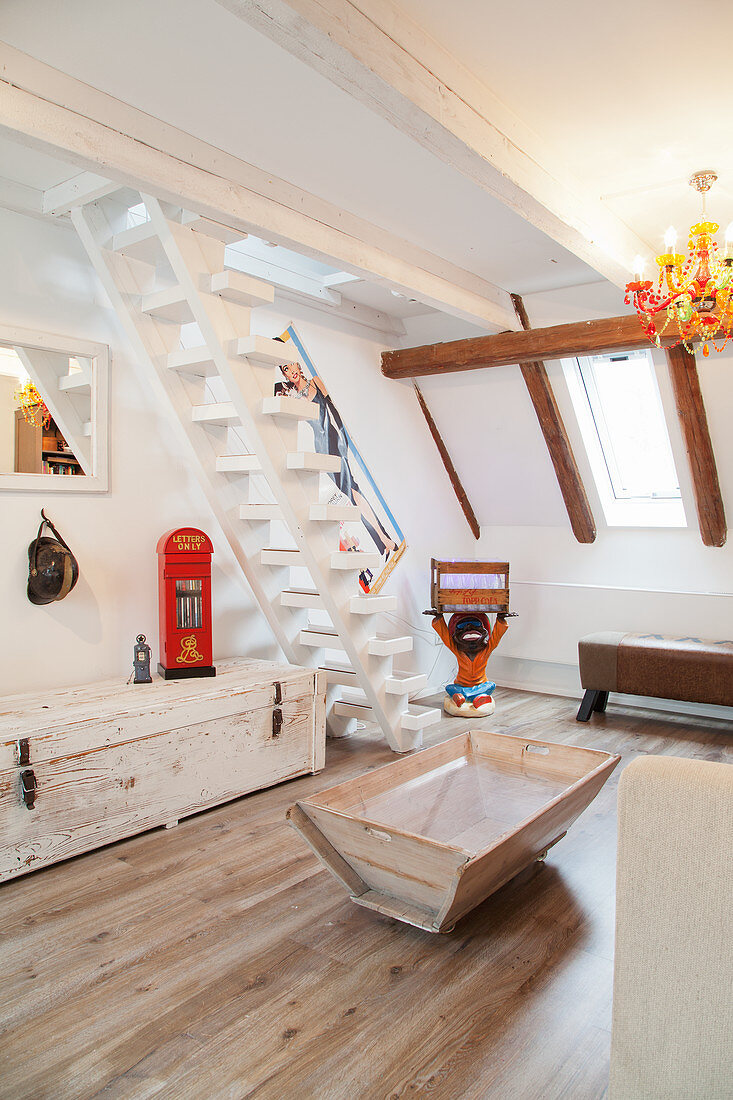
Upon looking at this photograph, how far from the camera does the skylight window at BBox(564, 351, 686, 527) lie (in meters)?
5.25

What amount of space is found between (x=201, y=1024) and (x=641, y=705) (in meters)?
4.07

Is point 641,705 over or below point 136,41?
below

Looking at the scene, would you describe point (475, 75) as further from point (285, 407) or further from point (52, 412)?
point (52, 412)

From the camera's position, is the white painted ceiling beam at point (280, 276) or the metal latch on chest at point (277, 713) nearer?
the metal latch on chest at point (277, 713)

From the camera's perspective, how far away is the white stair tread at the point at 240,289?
3.09 metres

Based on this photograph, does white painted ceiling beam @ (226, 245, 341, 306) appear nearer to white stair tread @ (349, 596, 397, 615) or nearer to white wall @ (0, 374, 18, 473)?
white wall @ (0, 374, 18, 473)

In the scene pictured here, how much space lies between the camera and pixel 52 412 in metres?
3.26

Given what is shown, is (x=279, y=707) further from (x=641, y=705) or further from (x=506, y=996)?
(x=641, y=705)

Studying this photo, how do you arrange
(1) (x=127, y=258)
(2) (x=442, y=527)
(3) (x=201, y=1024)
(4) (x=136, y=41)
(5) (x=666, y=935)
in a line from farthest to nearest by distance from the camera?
(2) (x=442, y=527)
(1) (x=127, y=258)
(4) (x=136, y=41)
(3) (x=201, y=1024)
(5) (x=666, y=935)

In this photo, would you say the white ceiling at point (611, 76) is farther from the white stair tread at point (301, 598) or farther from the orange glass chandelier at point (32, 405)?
the white stair tread at point (301, 598)

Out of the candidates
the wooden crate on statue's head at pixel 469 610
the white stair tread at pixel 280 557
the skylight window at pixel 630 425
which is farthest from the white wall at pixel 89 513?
the skylight window at pixel 630 425

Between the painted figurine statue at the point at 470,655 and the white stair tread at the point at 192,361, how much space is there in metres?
2.29

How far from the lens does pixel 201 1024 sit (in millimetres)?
1871

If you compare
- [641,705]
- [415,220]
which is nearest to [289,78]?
[415,220]
